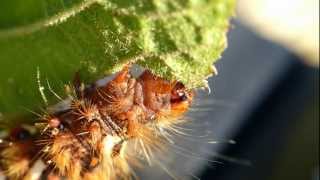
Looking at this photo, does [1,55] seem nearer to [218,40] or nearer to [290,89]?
[218,40]

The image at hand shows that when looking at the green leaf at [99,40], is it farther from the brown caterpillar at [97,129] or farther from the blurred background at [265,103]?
the blurred background at [265,103]

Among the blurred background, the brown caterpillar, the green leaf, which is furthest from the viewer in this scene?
the blurred background

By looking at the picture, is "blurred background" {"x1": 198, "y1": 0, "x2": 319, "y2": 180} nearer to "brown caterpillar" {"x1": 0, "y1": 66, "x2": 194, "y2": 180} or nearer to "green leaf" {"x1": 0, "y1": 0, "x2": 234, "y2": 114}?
"brown caterpillar" {"x1": 0, "y1": 66, "x2": 194, "y2": 180}

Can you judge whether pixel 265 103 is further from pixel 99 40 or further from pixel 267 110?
pixel 99 40

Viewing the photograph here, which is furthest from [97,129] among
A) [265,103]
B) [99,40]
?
[265,103]

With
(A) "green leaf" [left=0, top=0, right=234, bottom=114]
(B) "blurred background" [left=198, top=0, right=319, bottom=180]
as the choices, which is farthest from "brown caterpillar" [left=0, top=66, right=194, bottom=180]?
(B) "blurred background" [left=198, top=0, right=319, bottom=180]

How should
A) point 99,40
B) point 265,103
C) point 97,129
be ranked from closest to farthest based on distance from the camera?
point 99,40 → point 97,129 → point 265,103

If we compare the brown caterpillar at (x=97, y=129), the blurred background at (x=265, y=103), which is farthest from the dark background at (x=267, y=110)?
the brown caterpillar at (x=97, y=129)
